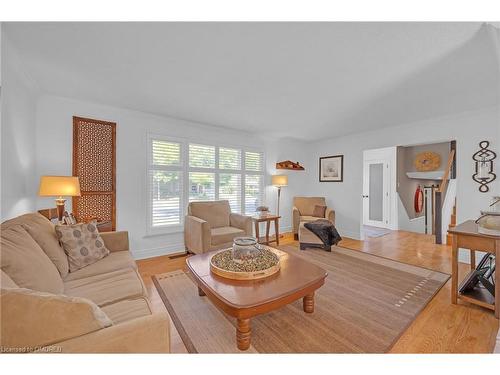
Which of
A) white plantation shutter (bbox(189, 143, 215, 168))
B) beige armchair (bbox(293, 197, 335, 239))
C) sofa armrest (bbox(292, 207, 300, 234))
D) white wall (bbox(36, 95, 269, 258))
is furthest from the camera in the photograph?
sofa armrest (bbox(292, 207, 300, 234))

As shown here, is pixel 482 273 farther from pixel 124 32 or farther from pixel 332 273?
pixel 124 32

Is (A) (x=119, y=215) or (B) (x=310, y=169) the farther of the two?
(B) (x=310, y=169)

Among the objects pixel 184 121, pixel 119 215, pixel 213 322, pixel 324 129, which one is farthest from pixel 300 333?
pixel 324 129

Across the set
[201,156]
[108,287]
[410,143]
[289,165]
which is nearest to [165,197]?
[201,156]

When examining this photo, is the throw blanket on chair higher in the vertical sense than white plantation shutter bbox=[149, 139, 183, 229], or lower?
lower

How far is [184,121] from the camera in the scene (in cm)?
381

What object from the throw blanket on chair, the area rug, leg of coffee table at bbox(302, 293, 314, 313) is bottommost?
the area rug

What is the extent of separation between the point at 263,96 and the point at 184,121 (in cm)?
167

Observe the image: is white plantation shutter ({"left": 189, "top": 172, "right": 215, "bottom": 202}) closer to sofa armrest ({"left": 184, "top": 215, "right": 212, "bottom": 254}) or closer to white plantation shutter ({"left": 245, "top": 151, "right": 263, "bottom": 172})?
sofa armrest ({"left": 184, "top": 215, "right": 212, "bottom": 254})

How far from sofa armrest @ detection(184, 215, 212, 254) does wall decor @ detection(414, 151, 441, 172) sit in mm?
5945

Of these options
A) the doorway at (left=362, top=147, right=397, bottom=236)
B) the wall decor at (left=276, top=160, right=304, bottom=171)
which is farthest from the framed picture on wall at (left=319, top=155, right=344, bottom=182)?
the doorway at (left=362, top=147, right=397, bottom=236)

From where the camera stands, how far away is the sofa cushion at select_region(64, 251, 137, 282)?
177 cm

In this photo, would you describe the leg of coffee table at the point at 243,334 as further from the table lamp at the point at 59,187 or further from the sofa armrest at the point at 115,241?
the table lamp at the point at 59,187

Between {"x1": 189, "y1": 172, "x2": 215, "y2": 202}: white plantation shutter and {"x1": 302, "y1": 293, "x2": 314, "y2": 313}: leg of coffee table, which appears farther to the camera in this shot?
{"x1": 189, "y1": 172, "x2": 215, "y2": 202}: white plantation shutter
